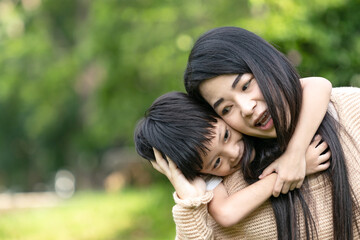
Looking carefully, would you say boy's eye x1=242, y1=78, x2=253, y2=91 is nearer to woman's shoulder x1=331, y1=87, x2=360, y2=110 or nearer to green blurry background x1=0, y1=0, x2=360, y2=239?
woman's shoulder x1=331, y1=87, x2=360, y2=110

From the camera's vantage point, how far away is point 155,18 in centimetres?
811

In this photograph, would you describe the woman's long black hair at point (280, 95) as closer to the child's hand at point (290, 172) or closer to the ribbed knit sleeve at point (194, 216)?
the child's hand at point (290, 172)

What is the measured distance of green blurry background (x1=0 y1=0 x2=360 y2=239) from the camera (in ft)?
18.1

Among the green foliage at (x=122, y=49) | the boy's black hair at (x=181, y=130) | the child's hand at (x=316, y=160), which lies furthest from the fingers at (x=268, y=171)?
the green foliage at (x=122, y=49)

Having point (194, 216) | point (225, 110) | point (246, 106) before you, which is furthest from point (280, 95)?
point (194, 216)

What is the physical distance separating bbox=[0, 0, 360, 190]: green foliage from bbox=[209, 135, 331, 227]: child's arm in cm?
86

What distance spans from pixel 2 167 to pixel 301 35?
22.5m

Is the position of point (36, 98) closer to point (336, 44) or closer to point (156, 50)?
point (156, 50)

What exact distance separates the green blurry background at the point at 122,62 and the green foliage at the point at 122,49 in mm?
18

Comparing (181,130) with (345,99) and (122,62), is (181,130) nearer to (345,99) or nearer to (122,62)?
(345,99)

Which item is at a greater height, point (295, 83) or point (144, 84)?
point (144, 84)

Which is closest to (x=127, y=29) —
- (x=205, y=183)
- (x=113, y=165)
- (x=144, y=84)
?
(x=144, y=84)

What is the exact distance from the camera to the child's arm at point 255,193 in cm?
213

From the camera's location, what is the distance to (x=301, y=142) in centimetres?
213
